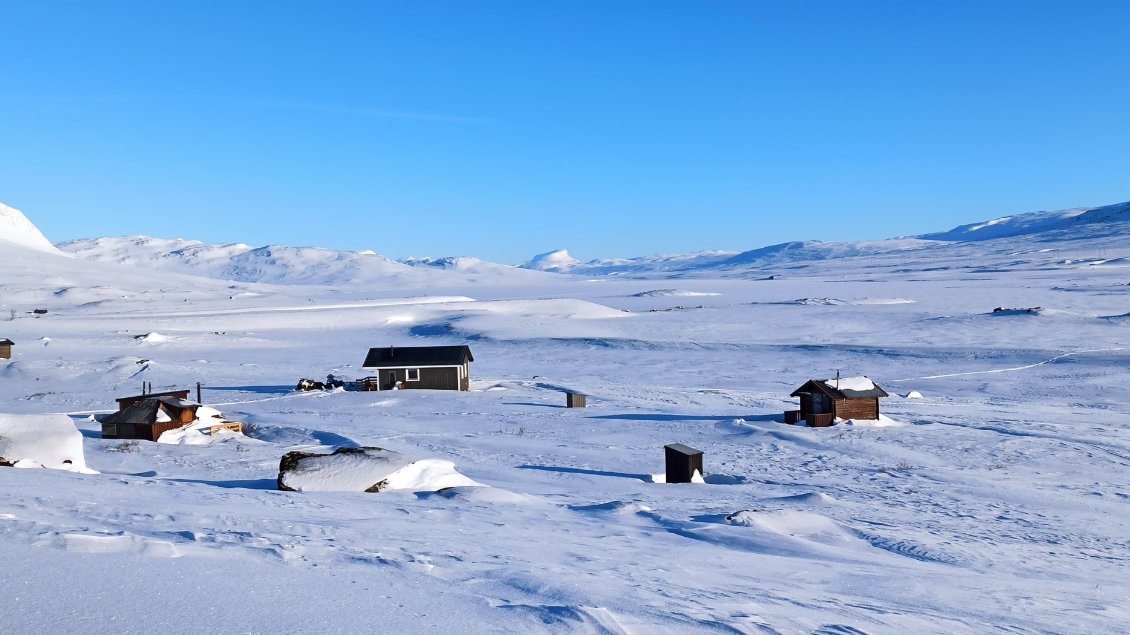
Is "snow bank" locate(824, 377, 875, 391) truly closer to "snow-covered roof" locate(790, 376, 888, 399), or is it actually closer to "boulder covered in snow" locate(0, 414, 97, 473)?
"snow-covered roof" locate(790, 376, 888, 399)

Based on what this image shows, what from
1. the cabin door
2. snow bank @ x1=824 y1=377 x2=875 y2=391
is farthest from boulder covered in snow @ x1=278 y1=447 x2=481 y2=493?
snow bank @ x1=824 y1=377 x2=875 y2=391

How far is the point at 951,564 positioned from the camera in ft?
37.8

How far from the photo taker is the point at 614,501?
1606 cm

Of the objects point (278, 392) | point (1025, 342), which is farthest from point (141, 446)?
point (1025, 342)

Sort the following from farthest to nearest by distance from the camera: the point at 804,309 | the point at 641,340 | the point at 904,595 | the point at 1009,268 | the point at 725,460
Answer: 1. the point at 1009,268
2. the point at 804,309
3. the point at 641,340
4. the point at 725,460
5. the point at 904,595

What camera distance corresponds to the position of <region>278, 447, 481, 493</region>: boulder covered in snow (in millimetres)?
14859

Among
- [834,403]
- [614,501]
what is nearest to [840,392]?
[834,403]

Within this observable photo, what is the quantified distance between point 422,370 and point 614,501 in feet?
82.7

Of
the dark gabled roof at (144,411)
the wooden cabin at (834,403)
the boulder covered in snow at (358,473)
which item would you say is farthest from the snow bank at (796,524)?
the dark gabled roof at (144,411)

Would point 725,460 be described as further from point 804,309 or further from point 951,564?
point 804,309

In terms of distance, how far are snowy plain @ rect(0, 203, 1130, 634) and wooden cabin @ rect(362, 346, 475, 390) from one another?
1.68 meters

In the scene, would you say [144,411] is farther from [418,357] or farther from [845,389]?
[845,389]

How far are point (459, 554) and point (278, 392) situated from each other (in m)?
32.9

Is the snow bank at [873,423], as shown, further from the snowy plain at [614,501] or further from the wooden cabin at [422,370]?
the wooden cabin at [422,370]
